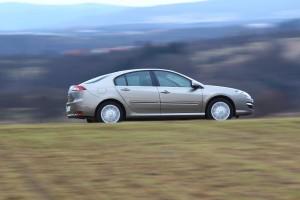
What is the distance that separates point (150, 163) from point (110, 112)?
721 centimetres

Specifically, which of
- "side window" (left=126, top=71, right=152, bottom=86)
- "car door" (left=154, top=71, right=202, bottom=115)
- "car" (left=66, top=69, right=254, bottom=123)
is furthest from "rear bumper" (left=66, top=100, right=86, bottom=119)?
"car door" (left=154, top=71, right=202, bottom=115)

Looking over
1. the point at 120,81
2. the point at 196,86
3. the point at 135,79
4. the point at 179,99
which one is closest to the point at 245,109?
the point at 196,86

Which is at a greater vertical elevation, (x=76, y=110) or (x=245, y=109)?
(x=76, y=110)

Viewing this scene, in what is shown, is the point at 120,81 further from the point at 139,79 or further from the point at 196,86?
the point at 196,86

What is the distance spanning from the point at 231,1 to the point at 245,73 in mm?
19986

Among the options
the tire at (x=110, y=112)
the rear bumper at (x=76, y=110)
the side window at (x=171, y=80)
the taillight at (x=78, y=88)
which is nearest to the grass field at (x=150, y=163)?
the tire at (x=110, y=112)

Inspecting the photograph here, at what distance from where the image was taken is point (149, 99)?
14.6m

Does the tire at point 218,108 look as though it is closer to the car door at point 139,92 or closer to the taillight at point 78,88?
the car door at point 139,92

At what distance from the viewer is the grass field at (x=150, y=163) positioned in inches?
243

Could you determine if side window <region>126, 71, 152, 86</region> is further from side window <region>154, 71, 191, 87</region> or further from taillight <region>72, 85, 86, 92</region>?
taillight <region>72, 85, 86, 92</region>

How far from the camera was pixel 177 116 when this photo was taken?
14836 mm

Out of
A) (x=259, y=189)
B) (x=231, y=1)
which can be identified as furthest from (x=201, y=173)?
(x=231, y=1)

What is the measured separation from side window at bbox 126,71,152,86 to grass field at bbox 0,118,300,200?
479 centimetres

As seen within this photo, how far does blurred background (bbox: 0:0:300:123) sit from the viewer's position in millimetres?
31734
